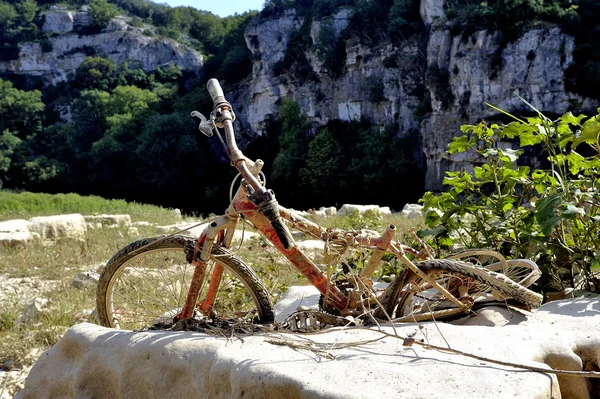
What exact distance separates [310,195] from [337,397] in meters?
34.8

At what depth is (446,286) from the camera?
117 inches

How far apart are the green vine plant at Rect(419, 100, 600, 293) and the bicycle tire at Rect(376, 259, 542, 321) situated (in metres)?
0.48

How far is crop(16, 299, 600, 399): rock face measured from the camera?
1.97 metres

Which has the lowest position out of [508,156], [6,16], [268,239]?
[268,239]

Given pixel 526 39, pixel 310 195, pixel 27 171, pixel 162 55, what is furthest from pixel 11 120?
pixel 526 39

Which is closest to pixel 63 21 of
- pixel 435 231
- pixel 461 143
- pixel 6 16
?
pixel 6 16

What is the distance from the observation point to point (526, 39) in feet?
91.9

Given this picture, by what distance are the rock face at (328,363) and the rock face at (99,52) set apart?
53495 millimetres

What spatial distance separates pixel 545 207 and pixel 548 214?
62mm

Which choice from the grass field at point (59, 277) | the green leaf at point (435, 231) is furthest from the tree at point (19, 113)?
the green leaf at point (435, 231)

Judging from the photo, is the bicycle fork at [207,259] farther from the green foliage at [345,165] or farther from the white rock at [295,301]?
the green foliage at [345,165]

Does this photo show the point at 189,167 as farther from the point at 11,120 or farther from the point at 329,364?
the point at 329,364

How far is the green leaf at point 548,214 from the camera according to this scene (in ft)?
10.1

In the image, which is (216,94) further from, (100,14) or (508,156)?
(100,14)
